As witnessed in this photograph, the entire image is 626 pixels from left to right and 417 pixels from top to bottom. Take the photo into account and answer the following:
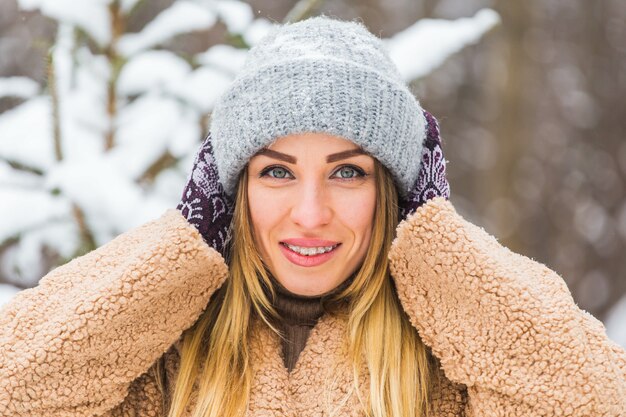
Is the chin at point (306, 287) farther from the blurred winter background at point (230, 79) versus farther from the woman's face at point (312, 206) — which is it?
the blurred winter background at point (230, 79)

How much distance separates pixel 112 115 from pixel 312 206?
102cm

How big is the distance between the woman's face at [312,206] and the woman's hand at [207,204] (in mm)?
102

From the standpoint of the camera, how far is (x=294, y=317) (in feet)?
5.97

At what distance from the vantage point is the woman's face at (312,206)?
5.32ft

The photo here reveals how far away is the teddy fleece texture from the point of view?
61.0 inches

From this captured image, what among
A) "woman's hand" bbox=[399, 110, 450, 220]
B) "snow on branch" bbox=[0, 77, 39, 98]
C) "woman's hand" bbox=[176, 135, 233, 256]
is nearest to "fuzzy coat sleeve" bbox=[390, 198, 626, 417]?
"woman's hand" bbox=[399, 110, 450, 220]

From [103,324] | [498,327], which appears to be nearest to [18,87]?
[103,324]

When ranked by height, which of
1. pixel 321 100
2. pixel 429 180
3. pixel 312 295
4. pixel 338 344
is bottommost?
pixel 338 344

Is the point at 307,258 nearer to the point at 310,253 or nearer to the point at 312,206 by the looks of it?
the point at 310,253

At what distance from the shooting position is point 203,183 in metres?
1.78

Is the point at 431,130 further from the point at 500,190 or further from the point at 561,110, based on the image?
the point at 561,110

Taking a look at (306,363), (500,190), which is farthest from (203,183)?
(500,190)

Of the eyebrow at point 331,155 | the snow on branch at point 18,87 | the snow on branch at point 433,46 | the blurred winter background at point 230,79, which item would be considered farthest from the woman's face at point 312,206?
the snow on branch at point 18,87

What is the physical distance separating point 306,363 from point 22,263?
0.92 meters
